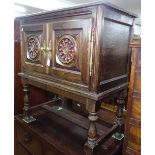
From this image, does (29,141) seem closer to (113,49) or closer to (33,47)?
(33,47)

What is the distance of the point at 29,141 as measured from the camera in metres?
1.76

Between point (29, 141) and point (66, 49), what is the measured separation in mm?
1085

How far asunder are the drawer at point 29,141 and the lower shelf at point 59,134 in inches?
0.5

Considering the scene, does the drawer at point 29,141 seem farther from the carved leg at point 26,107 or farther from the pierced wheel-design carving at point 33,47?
the pierced wheel-design carving at point 33,47

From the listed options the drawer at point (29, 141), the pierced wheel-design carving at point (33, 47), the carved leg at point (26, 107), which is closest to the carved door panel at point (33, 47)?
the pierced wheel-design carving at point (33, 47)

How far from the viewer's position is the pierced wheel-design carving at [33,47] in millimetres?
1518

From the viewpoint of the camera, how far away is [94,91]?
111 cm

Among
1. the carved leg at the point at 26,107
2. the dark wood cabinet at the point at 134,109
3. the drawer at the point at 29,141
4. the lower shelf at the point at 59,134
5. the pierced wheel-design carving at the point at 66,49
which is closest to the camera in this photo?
the dark wood cabinet at the point at 134,109

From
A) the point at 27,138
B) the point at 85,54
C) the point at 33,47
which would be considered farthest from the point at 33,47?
the point at 27,138

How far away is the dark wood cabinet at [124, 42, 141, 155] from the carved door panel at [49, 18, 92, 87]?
28cm

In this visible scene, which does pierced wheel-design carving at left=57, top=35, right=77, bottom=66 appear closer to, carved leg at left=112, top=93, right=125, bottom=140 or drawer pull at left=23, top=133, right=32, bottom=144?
carved leg at left=112, top=93, right=125, bottom=140

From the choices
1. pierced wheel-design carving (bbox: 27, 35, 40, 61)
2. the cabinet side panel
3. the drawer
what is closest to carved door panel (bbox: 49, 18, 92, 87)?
the cabinet side panel

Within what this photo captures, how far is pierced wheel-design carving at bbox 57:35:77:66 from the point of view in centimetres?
119
